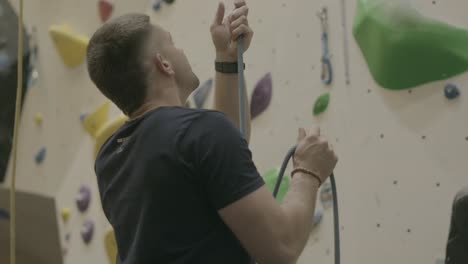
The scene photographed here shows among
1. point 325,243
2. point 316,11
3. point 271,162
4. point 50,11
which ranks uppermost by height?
point 316,11

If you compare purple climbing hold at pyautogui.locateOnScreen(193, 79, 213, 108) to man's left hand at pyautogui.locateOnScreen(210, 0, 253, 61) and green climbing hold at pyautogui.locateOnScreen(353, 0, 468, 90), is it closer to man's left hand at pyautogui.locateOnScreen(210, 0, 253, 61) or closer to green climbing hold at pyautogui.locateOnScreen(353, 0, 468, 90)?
green climbing hold at pyautogui.locateOnScreen(353, 0, 468, 90)

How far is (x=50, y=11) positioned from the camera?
2.73 metres

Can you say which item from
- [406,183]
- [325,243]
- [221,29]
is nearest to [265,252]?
[221,29]

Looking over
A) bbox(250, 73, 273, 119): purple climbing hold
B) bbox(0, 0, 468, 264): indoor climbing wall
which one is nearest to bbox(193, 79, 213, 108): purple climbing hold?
bbox(0, 0, 468, 264): indoor climbing wall

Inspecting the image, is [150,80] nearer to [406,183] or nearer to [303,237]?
[303,237]

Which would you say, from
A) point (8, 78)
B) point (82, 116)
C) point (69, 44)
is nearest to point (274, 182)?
point (82, 116)

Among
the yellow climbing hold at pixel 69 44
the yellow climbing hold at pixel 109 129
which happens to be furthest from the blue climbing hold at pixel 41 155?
the yellow climbing hold at pixel 109 129

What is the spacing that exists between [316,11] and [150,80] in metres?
0.73

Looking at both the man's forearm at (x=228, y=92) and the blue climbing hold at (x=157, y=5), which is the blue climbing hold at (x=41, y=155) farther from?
the man's forearm at (x=228, y=92)

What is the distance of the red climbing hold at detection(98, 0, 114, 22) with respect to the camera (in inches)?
97.1

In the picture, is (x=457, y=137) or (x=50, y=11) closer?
(x=457, y=137)

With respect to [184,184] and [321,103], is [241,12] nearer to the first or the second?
[184,184]

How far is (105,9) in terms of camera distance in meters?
2.48

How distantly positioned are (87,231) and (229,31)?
1.45 metres
